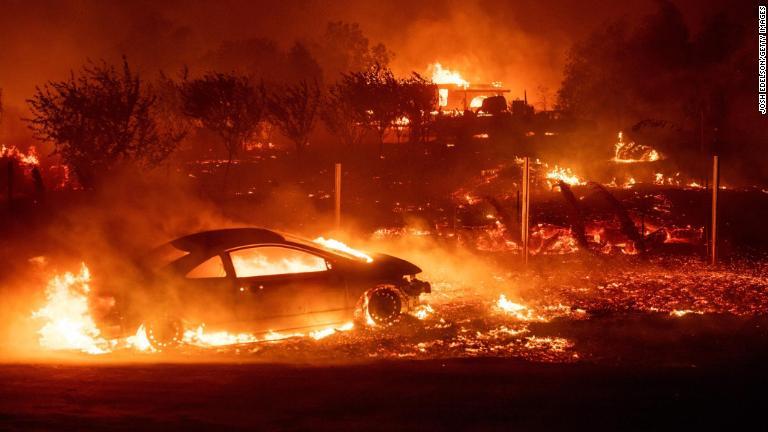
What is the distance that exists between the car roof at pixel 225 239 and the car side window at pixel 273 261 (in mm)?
95

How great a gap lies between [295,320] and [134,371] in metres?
1.89

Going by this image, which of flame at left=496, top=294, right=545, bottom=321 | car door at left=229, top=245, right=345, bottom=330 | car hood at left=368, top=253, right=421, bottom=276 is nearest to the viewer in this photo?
car door at left=229, top=245, right=345, bottom=330

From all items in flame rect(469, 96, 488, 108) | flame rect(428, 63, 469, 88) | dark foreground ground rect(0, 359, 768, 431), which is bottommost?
dark foreground ground rect(0, 359, 768, 431)

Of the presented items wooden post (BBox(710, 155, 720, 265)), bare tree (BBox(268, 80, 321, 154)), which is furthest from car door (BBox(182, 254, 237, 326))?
bare tree (BBox(268, 80, 321, 154))

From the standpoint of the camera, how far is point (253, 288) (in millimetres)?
8477

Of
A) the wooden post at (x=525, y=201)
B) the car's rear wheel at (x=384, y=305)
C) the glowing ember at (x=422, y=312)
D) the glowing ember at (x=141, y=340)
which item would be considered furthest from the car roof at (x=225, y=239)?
the wooden post at (x=525, y=201)

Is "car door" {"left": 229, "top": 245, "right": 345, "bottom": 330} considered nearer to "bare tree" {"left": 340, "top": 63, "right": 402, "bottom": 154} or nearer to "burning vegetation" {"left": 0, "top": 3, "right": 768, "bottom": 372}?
"burning vegetation" {"left": 0, "top": 3, "right": 768, "bottom": 372}

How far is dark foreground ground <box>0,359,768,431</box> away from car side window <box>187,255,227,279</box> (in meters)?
1.08

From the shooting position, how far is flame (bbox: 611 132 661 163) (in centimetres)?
3203

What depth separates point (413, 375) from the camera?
24.3 ft

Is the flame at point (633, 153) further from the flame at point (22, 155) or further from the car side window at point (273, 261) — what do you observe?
the flame at point (22, 155)

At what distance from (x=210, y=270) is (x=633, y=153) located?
2773 centimetres

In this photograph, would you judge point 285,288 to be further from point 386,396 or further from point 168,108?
point 168,108

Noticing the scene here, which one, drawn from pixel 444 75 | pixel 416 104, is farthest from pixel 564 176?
pixel 444 75
